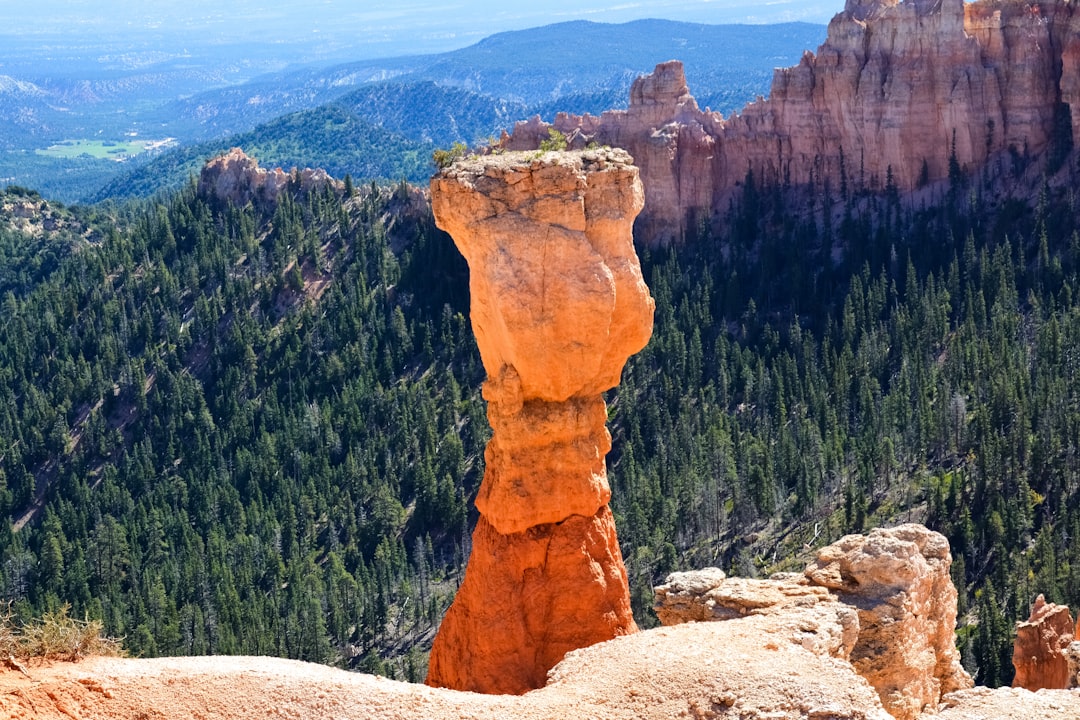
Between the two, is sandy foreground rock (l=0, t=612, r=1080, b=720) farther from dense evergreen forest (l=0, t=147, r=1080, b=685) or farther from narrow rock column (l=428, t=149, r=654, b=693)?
dense evergreen forest (l=0, t=147, r=1080, b=685)

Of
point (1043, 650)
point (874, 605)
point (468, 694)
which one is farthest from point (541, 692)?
point (1043, 650)

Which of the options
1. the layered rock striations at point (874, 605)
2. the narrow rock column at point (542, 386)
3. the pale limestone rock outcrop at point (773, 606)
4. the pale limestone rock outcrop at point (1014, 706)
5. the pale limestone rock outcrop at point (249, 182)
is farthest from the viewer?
the pale limestone rock outcrop at point (249, 182)

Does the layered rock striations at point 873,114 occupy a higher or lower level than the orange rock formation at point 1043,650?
higher

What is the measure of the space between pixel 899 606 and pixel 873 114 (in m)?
83.5

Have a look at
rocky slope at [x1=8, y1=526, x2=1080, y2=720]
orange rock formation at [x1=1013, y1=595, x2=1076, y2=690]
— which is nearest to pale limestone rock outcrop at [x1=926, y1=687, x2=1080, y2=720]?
rocky slope at [x1=8, y1=526, x2=1080, y2=720]

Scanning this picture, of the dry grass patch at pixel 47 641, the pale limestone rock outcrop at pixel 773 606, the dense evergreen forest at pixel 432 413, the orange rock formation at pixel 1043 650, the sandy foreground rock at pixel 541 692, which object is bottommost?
the dense evergreen forest at pixel 432 413

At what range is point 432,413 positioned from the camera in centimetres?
9700

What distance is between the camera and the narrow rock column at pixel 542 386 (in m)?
28.4

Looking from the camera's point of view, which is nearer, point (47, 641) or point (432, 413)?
point (47, 641)

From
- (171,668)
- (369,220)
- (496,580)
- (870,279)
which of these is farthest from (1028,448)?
(369,220)

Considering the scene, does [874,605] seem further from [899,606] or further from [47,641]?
[47,641]

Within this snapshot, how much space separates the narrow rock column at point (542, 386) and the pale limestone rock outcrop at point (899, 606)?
15.1ft

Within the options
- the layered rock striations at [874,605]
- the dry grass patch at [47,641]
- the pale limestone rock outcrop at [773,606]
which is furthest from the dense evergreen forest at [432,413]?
the dry grass patch at [47,641]

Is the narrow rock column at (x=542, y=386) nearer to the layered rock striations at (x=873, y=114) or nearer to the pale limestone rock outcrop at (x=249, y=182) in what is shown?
the layered rock striations at (x=873, y=114)
